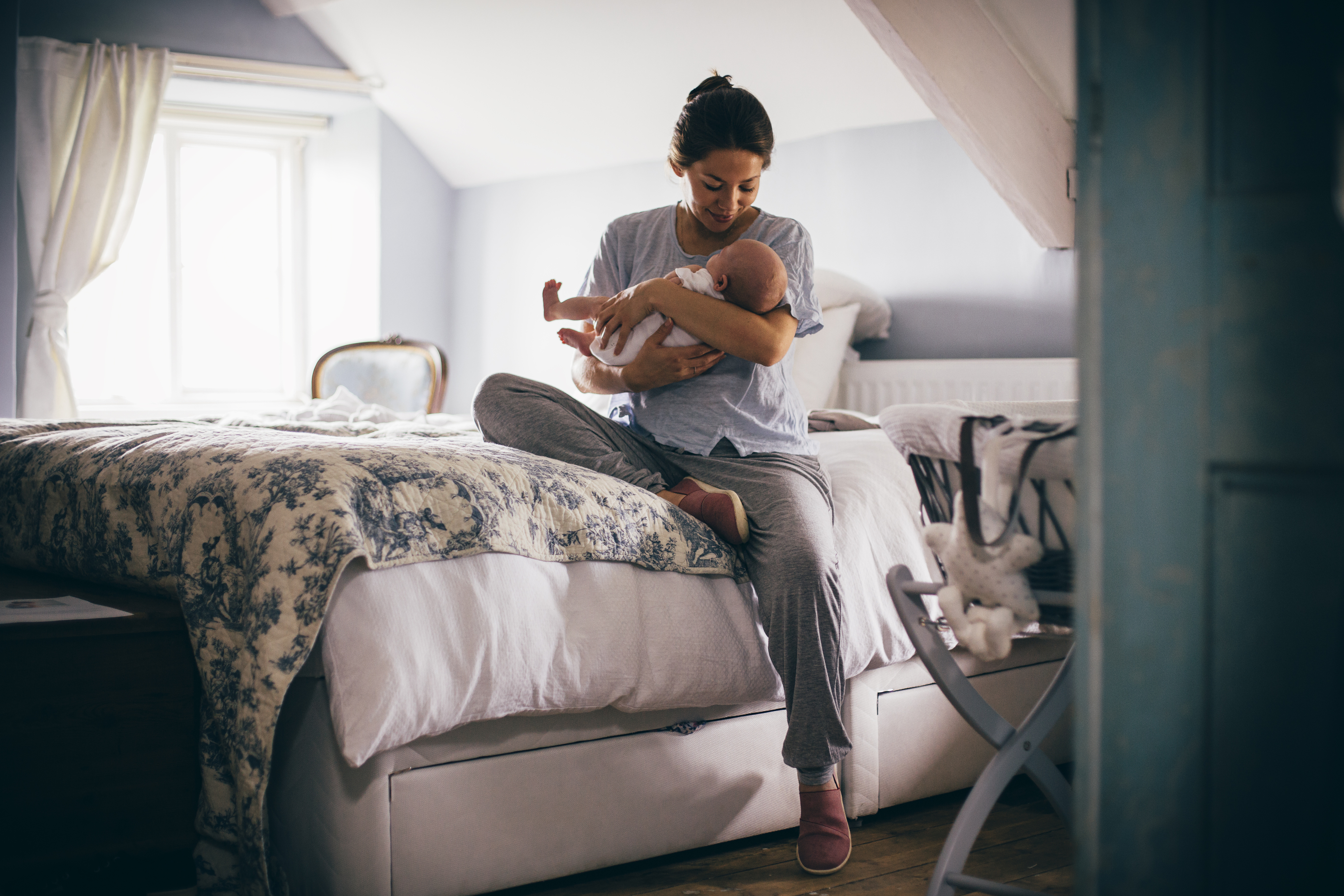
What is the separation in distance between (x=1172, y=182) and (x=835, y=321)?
253 centimetres

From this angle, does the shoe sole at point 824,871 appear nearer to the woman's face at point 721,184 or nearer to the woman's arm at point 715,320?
the woman's arm at point 715,320

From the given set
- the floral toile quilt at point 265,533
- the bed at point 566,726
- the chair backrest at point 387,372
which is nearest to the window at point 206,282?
the chair backrest at point 387,372

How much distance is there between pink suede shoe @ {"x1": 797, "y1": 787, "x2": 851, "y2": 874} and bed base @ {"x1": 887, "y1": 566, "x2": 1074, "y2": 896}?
20cm

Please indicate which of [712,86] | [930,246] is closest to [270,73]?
[930,246]

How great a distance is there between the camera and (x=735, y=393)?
1.65 metres

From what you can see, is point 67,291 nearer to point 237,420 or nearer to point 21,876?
point 237,420

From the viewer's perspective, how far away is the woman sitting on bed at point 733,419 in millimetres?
1400

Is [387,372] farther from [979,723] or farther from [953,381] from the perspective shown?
[979,723]

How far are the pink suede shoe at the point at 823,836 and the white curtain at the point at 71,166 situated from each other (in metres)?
3.73

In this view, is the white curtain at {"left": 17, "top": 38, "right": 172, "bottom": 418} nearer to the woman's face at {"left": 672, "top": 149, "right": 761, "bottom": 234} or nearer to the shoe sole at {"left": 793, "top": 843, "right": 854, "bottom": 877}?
the woman's face at {"left": 672, "top": 149, "right": 761, "bottom": 234}

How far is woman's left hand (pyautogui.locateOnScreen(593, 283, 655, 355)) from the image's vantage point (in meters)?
1.57

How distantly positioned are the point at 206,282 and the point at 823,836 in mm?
4309

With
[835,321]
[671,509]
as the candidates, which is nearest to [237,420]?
[671,509]

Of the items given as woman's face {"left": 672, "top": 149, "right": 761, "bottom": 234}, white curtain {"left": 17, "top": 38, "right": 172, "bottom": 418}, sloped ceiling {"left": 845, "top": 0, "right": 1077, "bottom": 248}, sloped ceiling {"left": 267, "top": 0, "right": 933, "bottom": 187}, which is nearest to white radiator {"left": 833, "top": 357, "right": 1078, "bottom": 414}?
sloped ceiling {"left": 845, "top": 0, "right": 1077, "bottom": 248}
